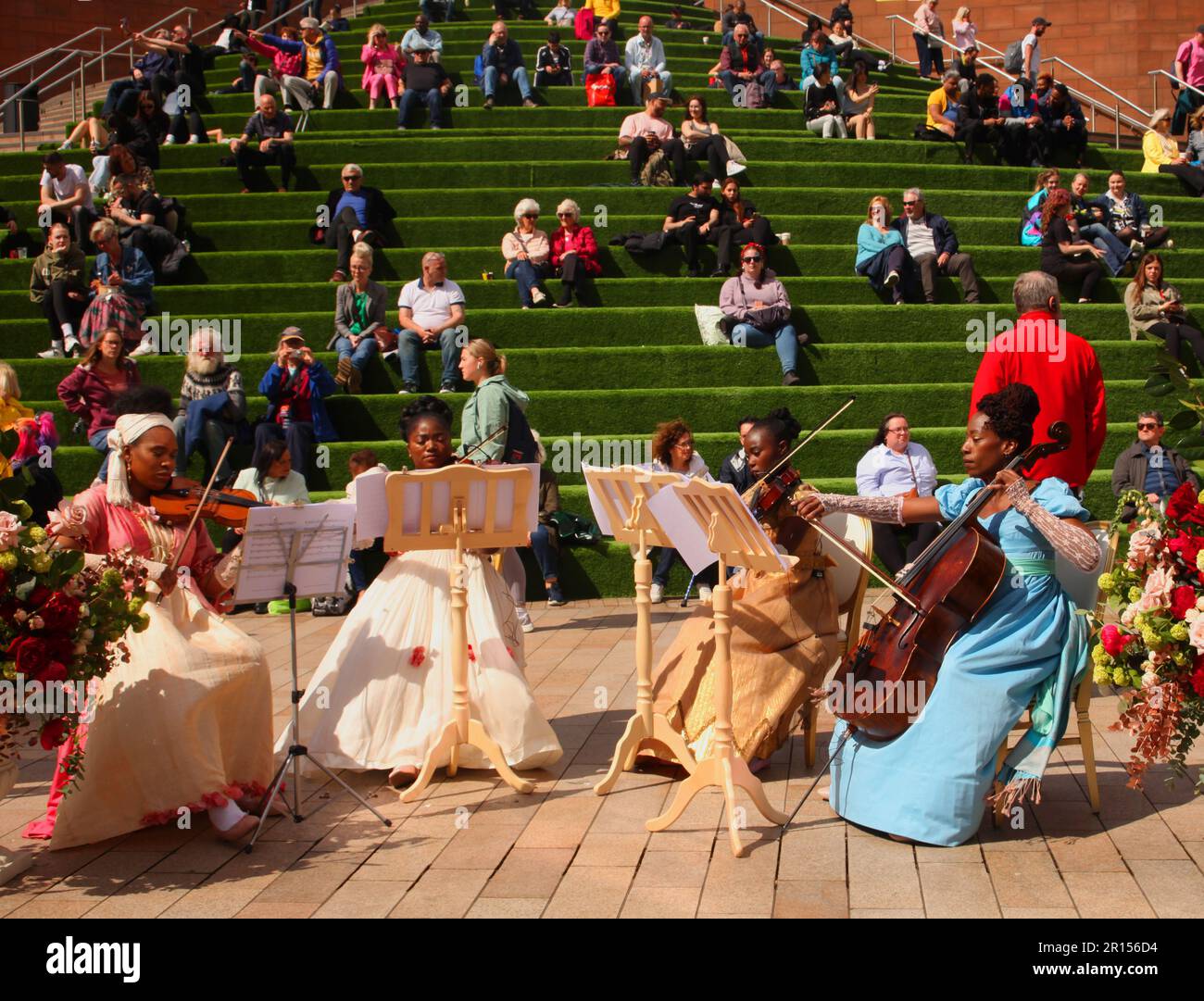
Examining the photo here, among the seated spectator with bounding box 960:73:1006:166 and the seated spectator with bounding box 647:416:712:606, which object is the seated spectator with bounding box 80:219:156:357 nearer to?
the seated spectator with bounding box 647:416:712:606

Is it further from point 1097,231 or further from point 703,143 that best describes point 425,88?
point 1097,231

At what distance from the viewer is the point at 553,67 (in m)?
19.2

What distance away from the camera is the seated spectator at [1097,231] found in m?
15.2

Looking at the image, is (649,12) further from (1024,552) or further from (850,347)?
(1024,552)

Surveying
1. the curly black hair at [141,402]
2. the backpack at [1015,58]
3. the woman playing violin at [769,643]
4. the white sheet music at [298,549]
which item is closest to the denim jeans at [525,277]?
the woman playing violin at [769,643]

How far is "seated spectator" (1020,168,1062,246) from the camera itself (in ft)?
50.5

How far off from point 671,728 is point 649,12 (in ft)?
64.1

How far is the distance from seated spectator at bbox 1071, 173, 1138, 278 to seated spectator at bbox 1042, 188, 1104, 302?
25 cm

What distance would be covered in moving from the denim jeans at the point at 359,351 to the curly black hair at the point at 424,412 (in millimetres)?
5988

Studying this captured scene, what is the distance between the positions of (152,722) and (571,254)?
9385 mm

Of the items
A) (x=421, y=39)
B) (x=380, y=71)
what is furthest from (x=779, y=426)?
(x=421, y=39)

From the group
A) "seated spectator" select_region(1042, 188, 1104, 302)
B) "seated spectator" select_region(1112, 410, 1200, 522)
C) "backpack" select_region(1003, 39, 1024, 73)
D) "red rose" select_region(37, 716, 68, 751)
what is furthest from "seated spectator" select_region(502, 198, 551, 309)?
"backpack" select_region(1003, 39, 1024, 73)

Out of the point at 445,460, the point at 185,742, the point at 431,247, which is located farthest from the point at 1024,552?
the point at 431,247

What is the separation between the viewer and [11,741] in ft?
16.6
